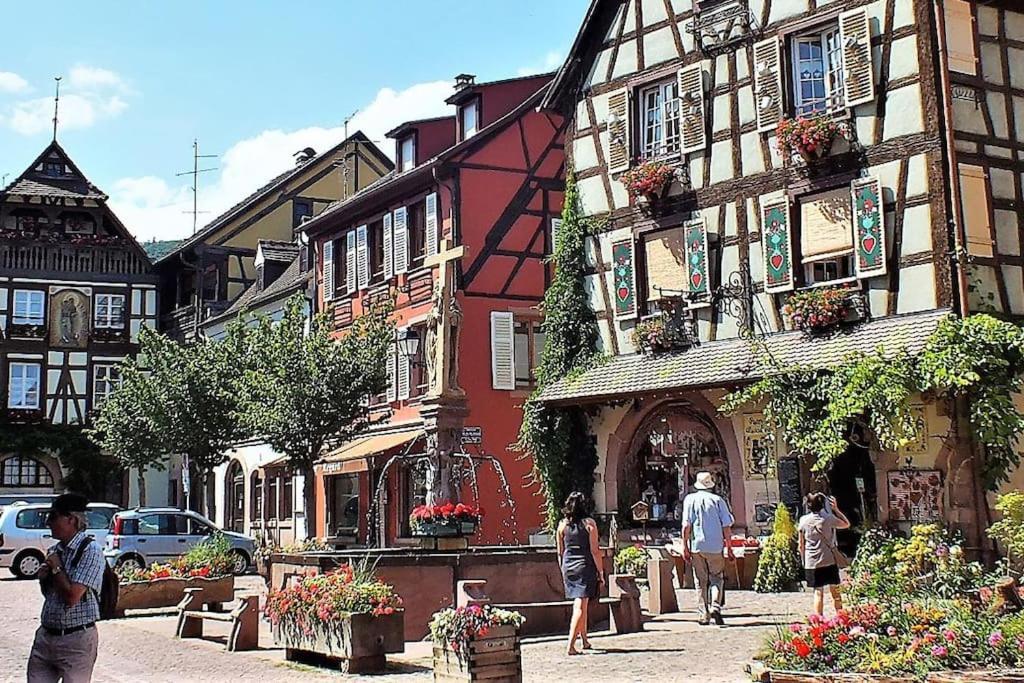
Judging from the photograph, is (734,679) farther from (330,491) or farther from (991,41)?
(330,491)

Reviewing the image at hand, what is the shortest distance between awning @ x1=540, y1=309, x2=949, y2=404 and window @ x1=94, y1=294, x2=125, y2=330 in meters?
29.6

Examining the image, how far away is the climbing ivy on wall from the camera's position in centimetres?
1725

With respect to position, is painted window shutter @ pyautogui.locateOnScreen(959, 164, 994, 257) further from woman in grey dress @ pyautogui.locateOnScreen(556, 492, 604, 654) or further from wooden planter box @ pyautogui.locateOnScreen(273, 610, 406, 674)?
wooden planter box @ pyautogui.locateOnScreen(273, 610, 406, 674)

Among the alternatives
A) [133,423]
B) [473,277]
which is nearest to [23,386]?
[133,423]

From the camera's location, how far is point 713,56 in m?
22.1

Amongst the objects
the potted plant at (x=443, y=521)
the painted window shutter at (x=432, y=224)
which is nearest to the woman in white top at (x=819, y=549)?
the potted plant at (x=443, y=521)

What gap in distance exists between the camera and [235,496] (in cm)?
4125

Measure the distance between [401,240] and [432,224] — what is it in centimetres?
166

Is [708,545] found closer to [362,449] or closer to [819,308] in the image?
[819,308]

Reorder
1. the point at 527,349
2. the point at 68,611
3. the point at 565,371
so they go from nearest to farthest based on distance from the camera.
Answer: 1. the point at 68,611
2. the point at 565,371
3. the point at 527,349

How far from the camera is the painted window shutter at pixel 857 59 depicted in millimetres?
19344

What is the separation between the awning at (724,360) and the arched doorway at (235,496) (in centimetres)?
1941

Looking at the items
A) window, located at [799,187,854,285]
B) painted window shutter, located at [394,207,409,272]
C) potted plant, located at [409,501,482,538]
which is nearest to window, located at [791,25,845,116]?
window, located at [799,187,854,285]

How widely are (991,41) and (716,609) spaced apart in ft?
33.0
